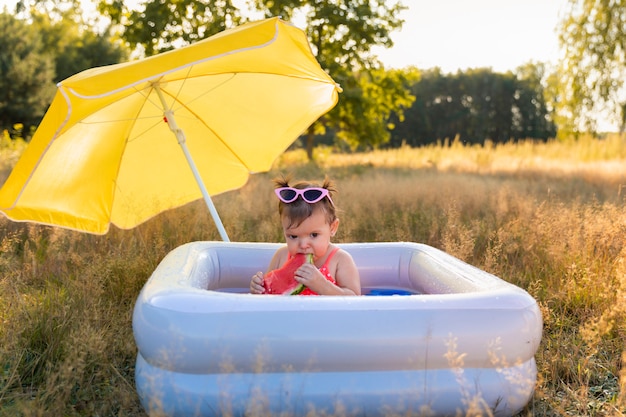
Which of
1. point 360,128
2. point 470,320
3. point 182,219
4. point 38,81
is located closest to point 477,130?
point 360,128

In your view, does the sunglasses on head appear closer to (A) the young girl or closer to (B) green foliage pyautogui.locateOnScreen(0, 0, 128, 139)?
(A) the young girl

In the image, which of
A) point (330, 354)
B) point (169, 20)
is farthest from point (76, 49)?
point (330, 354)

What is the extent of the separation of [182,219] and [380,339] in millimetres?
3638

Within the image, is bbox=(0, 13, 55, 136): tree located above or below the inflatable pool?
below

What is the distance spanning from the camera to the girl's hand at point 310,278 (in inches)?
114

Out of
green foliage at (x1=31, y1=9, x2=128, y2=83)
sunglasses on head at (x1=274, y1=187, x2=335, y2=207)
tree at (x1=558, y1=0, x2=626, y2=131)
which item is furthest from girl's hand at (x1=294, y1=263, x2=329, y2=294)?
green foliage at (x1=31, y1=9, x2=128, y2=83)

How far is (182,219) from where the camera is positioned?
559 centimetres

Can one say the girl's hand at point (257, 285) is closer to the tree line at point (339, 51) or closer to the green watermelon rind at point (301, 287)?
the green watermelon rind at point (301, 287)

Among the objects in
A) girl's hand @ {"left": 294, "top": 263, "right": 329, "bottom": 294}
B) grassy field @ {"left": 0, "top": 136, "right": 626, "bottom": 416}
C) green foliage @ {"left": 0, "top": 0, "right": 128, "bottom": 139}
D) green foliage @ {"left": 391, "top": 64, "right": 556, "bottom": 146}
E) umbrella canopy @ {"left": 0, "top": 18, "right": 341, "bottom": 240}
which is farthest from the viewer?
green foliage @ {"left": 391, "top": 64, "right": 556, "bottom": 146}

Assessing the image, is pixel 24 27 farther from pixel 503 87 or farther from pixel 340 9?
pixel 503 87

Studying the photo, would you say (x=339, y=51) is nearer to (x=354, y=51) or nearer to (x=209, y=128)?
(x=354, y=51)

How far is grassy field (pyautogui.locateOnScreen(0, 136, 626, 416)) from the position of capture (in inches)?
108

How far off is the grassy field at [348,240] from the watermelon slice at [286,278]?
32.4 inches

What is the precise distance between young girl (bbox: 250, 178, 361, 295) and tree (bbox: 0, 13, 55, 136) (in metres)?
25.7
